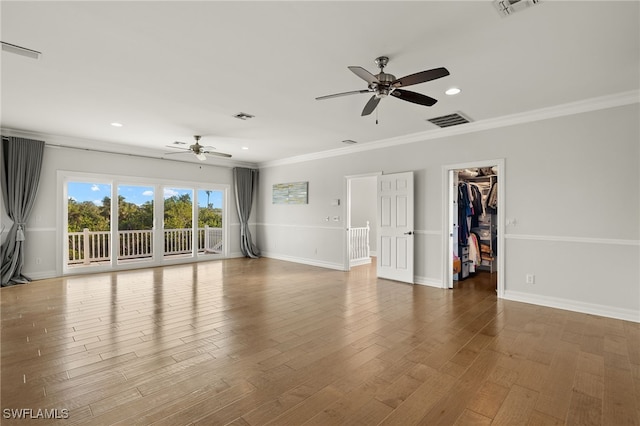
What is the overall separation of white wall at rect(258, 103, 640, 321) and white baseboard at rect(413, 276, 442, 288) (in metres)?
0.02

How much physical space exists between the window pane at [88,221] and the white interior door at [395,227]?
20.1ft

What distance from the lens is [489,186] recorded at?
704cm

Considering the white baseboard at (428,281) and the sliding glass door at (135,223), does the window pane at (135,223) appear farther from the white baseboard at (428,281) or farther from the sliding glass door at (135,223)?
the white baseboard at (428,281)

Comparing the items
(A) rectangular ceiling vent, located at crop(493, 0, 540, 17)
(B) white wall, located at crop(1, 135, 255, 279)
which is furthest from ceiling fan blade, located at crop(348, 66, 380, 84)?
(B) white wall, located at crop(1, 135, 255, 279)

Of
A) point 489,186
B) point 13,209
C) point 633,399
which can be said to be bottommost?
point 633,399

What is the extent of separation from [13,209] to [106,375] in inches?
206

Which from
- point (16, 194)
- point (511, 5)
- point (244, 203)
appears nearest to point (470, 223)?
point (511, 5)

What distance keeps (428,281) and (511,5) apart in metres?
4.48

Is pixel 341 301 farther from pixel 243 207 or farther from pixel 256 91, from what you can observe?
pixel 243 207

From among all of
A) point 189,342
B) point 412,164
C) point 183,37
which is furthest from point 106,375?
point 412,164

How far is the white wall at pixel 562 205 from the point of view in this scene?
3.88 m

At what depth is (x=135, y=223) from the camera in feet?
24.0

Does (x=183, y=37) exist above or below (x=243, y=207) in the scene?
above

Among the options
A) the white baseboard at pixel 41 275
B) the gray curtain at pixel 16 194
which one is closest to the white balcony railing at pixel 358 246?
the white baseboard at pixel 41 275
